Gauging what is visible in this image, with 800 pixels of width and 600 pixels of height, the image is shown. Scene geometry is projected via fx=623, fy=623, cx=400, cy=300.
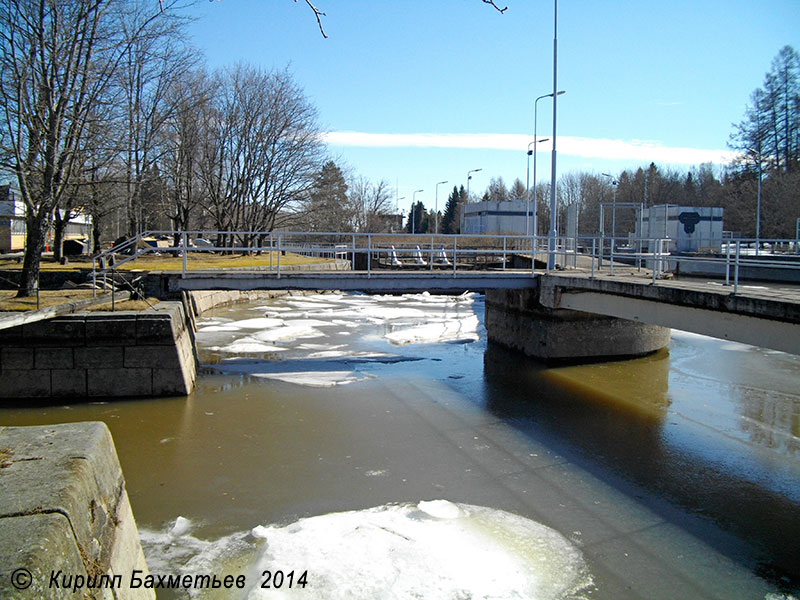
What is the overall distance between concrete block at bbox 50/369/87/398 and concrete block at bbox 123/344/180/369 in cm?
101

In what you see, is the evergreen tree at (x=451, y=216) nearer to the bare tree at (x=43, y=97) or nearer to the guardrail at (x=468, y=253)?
the guardrail at (x=468, y=253)

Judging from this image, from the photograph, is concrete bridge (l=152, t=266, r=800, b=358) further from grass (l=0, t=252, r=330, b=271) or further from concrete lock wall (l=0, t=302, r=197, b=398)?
grass (l=0, t=252, r=330, b=271)

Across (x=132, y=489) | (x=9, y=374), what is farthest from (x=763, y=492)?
(x=9, y=374)

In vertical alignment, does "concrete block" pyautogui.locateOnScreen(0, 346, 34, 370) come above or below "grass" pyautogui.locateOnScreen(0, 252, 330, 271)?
below

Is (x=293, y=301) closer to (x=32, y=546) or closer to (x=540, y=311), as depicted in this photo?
(x=540, y=311)

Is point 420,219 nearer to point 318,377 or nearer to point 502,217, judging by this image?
point 502,217

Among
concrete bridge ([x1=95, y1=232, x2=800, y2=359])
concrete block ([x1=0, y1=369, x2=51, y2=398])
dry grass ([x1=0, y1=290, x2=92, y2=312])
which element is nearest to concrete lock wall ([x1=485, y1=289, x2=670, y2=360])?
concrete bridge ([x1=95, y1=232, x2=800, y2=359])

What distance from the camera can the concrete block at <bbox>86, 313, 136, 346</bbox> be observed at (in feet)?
Result: 47.3

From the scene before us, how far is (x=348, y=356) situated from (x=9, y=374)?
370 inches

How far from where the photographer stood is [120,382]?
14727 millimetres

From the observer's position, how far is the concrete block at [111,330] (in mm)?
14422

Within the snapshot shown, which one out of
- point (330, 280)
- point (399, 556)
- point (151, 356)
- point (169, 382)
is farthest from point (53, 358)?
point (399, 556)

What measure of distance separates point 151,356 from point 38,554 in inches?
484

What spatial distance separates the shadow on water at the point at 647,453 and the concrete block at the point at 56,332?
9.75 m
